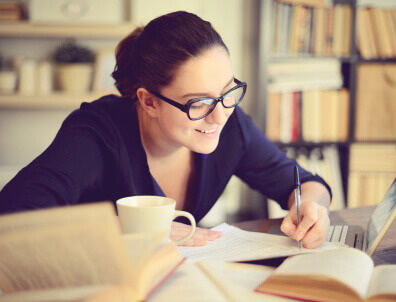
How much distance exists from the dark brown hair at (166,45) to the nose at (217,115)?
138mm

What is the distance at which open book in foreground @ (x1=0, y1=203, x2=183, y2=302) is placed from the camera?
0.49 m

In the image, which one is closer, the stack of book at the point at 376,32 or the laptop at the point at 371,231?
the laptop at the point at 371,231

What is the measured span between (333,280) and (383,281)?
0.29 ft

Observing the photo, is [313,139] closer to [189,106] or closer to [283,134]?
[283,134]

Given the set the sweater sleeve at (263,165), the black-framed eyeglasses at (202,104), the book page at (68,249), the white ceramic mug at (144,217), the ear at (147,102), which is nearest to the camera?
the book page at (68,249)

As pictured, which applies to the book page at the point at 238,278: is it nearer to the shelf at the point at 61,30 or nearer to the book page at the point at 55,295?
the book page at the point at 55,295

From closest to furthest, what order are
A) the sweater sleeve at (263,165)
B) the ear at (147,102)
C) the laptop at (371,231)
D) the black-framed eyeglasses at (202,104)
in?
the laptop at (371,231)
the black-framed eyeglasses at (202,104)
the ear at (147,102)
the sweater sleeve at (263,165)

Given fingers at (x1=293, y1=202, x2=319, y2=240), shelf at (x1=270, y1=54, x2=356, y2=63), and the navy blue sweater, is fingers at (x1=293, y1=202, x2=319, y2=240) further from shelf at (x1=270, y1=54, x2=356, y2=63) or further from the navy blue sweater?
shelf at (x1=270, y1=54, x2=356, y2=63)

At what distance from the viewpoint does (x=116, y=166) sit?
1.14m

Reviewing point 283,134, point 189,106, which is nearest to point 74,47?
point 283,134

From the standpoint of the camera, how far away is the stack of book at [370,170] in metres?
2.54

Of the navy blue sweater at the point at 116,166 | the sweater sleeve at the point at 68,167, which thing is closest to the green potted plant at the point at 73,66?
the navy blue sweater at the point at 116,166

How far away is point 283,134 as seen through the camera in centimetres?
252

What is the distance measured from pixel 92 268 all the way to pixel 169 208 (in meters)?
0.25
